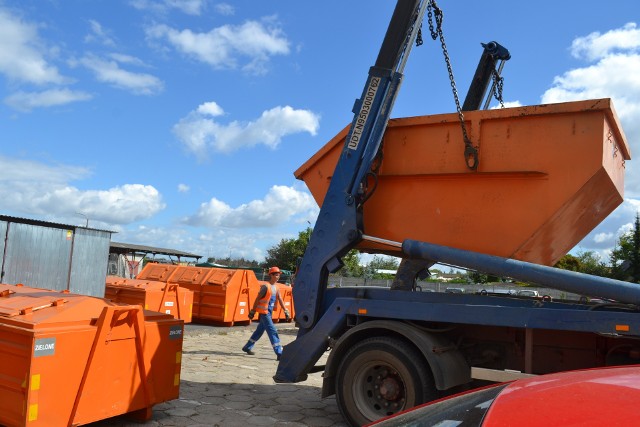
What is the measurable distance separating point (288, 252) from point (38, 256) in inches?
1725

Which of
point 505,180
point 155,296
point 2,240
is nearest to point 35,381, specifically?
point 505,180

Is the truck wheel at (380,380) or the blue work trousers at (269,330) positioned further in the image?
the blue work trousers at (269,330)

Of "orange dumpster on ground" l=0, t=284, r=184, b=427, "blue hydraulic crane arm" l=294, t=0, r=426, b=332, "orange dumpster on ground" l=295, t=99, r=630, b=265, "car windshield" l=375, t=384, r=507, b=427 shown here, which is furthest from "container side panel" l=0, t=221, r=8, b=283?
→ "car windshield" l=375, t=384, r=507, b=427

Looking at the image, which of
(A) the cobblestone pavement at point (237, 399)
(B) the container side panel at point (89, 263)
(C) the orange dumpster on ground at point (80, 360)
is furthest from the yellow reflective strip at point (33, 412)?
(B) the container side panel at point (89, 263)

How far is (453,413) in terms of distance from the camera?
6.12ft

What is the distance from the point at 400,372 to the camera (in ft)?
17.8

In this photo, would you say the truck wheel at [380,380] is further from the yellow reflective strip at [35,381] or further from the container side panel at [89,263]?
the container side panel at [89,263]

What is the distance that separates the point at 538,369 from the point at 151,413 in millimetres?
3973

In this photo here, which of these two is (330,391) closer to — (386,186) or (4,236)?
(386,186)

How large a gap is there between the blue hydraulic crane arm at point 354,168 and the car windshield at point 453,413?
13.1 feet

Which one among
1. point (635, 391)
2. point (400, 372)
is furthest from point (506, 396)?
point (400, 372)

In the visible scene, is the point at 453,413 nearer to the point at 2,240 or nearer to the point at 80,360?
the point at 80,360

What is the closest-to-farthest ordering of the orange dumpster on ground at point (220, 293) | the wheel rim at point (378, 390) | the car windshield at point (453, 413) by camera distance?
the car windshield at point (453, 413), the wheel rim at point (378, 390), the orange dumpster on ground at point (220, 293)

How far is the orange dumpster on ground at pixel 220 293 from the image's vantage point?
48.4 ft
